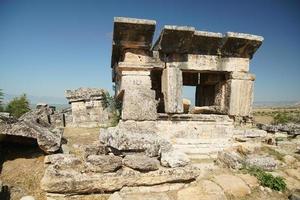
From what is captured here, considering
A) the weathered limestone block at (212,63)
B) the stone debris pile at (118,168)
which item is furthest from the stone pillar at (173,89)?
the stone debris pile at (118,168)

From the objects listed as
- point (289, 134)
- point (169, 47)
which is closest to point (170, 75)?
point (169, 47)

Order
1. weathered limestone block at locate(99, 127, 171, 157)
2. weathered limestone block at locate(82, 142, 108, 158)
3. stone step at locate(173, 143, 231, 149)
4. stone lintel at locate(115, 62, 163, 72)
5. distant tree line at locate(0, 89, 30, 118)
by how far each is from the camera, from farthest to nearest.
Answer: distant tree line at locate(0, 89, 30, 118) → stone step at locate(173, 143, 231, 149) → stone lintel at locate(115, 62, 163, 72) → weathered limestone block at locate(82, 142, 108, 158) → weathered limestone block at locate(99, 127, 171, 157)

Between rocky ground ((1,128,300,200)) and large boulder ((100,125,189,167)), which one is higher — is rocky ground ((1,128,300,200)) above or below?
below

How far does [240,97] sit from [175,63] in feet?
6.02

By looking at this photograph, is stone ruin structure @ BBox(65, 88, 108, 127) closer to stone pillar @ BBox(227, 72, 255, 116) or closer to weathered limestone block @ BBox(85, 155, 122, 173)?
stone pillar @ BBox(227, 72, 255, 116)

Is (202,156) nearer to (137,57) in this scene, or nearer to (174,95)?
(174,95)

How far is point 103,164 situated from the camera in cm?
304

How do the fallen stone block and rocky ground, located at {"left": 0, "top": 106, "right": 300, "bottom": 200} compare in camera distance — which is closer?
rocky ground, located at {"left": 0, "top": 106, "right": 300, "bottom": 200}

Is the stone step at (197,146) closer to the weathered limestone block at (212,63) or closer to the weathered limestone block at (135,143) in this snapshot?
the weathered limestone block at (135,143)

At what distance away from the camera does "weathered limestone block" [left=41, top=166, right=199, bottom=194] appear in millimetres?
2770

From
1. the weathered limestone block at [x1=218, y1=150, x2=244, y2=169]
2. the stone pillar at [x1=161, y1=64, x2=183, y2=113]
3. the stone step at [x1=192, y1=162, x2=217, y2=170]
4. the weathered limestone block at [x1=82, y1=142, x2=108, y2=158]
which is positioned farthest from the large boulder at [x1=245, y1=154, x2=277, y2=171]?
the weathered limestone block at [x1=82, y1=142, x2=108, y2=158]

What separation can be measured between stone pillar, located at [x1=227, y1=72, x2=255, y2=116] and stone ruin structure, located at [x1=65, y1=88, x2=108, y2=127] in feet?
25.7

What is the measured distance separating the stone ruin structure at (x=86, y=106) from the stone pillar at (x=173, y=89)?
7.35m

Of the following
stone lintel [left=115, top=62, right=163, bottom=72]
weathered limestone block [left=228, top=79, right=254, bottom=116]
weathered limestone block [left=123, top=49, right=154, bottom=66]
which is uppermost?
weathered limestone block [left=123, top=49, right=154, bottom=66]
